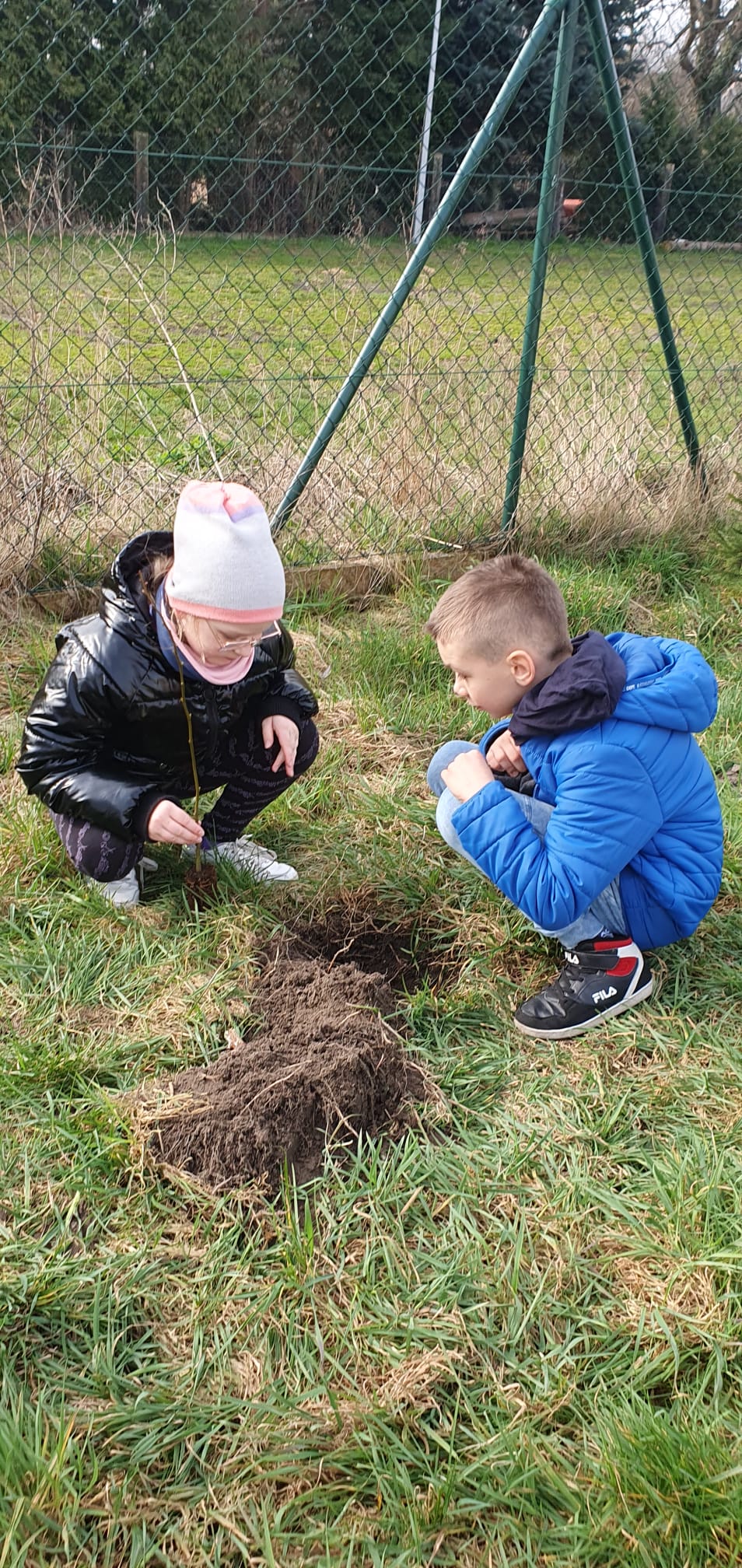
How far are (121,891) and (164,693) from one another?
0.53 metres

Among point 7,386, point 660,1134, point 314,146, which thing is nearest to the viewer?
point 660,1134

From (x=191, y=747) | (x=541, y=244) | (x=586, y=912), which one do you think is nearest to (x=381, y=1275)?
(x=586, y=912)

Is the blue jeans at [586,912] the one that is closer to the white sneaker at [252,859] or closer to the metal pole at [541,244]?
the white sneaker at [252,859]

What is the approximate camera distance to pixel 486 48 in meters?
10.5

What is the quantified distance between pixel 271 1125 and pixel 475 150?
3484mm

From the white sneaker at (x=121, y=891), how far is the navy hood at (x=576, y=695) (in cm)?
104

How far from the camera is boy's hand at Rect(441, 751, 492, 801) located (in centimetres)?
231

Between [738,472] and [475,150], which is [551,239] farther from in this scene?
[738,472]

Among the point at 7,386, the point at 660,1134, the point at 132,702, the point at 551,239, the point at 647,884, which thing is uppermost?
the point at 551,239

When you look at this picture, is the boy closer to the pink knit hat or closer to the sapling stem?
the pink knit hat

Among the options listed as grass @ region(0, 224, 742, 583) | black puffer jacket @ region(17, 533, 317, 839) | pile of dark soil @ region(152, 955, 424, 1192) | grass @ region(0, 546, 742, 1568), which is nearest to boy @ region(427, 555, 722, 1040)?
grass @ region(0, 546, 742, 1568)

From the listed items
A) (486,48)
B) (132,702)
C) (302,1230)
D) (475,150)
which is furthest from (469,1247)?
(486,48)

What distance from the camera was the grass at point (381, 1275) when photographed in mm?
1457

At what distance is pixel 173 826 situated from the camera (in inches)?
94.7
